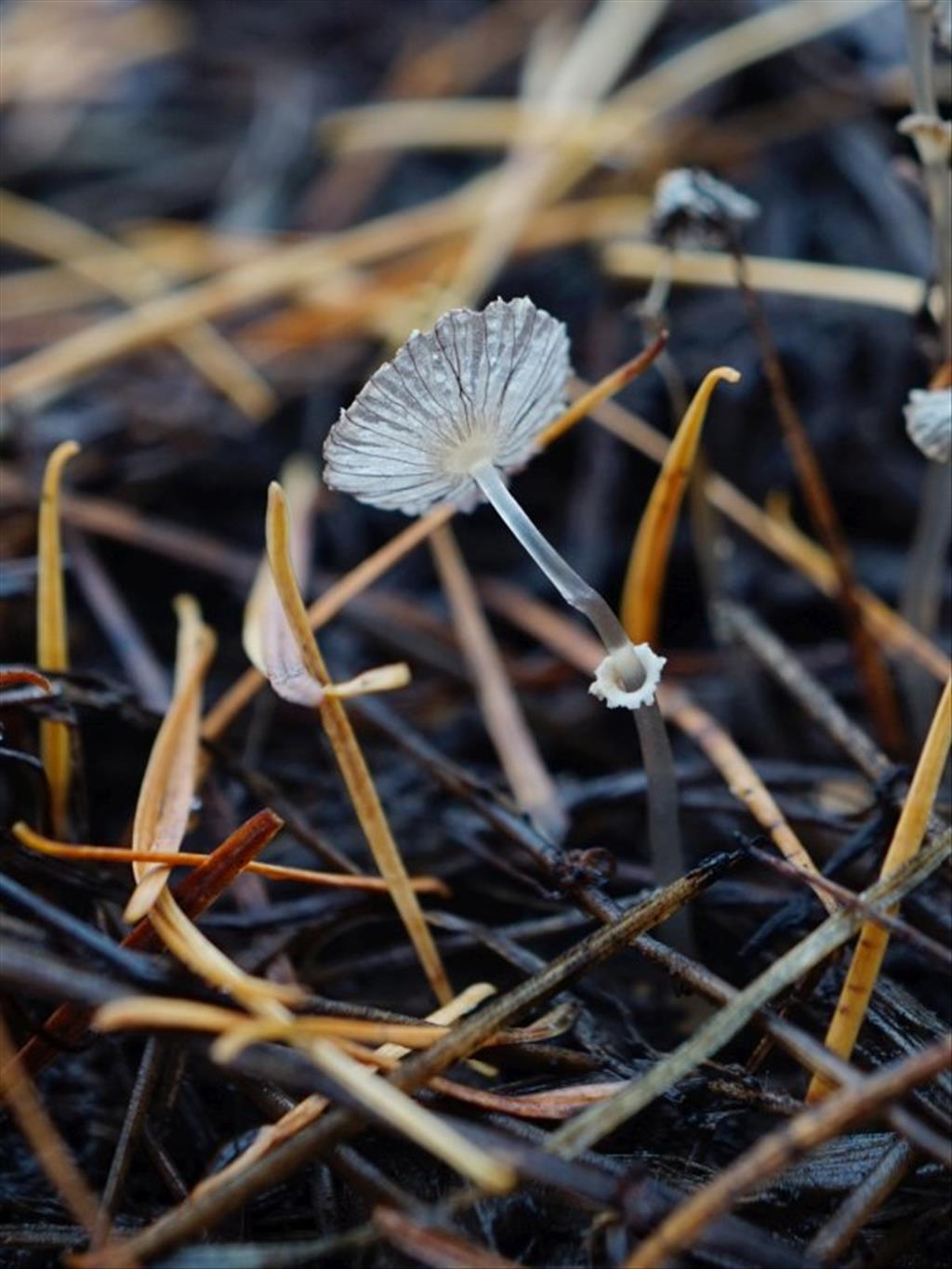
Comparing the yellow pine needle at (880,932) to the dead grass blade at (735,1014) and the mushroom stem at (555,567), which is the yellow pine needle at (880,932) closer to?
the dead grass blade at (735,1014)

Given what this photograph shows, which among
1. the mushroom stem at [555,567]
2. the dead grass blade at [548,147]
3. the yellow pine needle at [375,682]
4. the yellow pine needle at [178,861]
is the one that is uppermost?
the dead grass blade at [548,147]

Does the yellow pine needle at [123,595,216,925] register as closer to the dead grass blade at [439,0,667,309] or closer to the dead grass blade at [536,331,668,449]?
the dead grass blade at [536,331,668,449]

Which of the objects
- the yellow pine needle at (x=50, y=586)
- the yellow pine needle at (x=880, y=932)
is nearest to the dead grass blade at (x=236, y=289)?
the yellow pine needle at (x=50, y=586)

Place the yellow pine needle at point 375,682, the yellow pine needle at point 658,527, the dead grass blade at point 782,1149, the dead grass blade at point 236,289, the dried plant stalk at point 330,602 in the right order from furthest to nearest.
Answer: the dead grass blade at point 236,289
the dried plant stalk at point 330,602
the yellow pine needle at point 658,527
the yellow pine needle at point 375,682
the dead grass blade at point 782,1149

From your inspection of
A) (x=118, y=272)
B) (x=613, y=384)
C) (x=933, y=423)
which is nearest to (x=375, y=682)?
(x=613, y=384)

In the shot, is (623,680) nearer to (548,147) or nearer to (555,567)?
(555,567)

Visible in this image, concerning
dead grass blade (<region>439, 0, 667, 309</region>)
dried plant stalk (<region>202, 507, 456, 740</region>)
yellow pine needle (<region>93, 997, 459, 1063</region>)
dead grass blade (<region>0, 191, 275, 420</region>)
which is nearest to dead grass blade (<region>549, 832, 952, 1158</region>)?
yellow pine needle (<region>93, 997, 459, 1063</region>)

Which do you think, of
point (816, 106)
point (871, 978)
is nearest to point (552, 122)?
point (816, 106)

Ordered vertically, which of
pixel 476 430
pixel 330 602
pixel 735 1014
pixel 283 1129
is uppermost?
pixel 476 430
